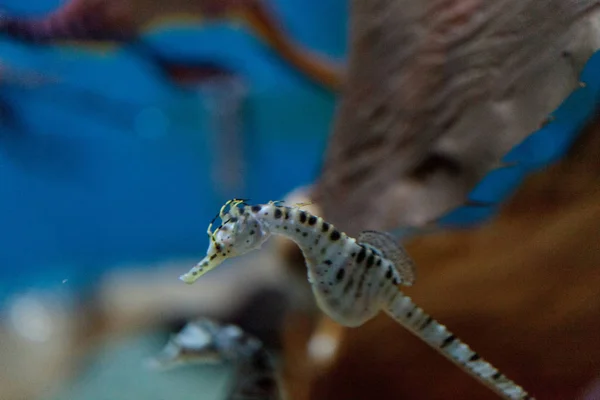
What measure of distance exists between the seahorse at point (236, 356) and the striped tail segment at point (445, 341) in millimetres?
428

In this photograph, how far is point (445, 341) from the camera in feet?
3.63

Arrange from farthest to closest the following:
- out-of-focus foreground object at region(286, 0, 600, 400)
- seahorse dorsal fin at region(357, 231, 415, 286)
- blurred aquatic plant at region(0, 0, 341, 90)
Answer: blurred aquatic plant at region(0, 0, 341, 90) < out-of-focus foreground object at region(286, 0, 600, 400) < seahorse dorsal fin at region(357, 231, 415, 286)

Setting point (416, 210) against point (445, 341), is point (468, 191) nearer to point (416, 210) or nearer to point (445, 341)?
point (416, 210)

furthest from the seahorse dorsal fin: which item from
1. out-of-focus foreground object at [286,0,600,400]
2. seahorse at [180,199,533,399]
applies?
out-of-focus foreground object at [286,0,600,400]

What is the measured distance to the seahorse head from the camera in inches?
34.2

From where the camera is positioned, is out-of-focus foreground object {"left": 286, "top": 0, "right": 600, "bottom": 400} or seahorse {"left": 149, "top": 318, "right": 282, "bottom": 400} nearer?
out-of-focus foreground object {"left": 286, "top": 0, "right": 600, "bottom": 400}

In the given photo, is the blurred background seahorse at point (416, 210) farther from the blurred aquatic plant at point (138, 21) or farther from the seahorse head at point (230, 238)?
the seahorse head at point (230, 238)

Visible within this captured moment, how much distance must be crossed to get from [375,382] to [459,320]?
0.95ft

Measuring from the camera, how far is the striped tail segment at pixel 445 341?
1.09m

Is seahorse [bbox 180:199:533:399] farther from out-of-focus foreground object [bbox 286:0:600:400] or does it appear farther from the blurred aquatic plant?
the blurred aquatic plant

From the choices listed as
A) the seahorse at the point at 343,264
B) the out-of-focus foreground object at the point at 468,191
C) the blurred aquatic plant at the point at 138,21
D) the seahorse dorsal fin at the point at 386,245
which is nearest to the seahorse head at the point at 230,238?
the seahorse at the point at 343,264

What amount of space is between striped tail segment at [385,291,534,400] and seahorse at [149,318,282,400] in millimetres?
428

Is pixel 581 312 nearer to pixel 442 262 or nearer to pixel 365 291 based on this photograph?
pixel 442 262

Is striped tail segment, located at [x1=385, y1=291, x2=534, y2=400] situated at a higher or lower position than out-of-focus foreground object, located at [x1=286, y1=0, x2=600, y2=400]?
lower
